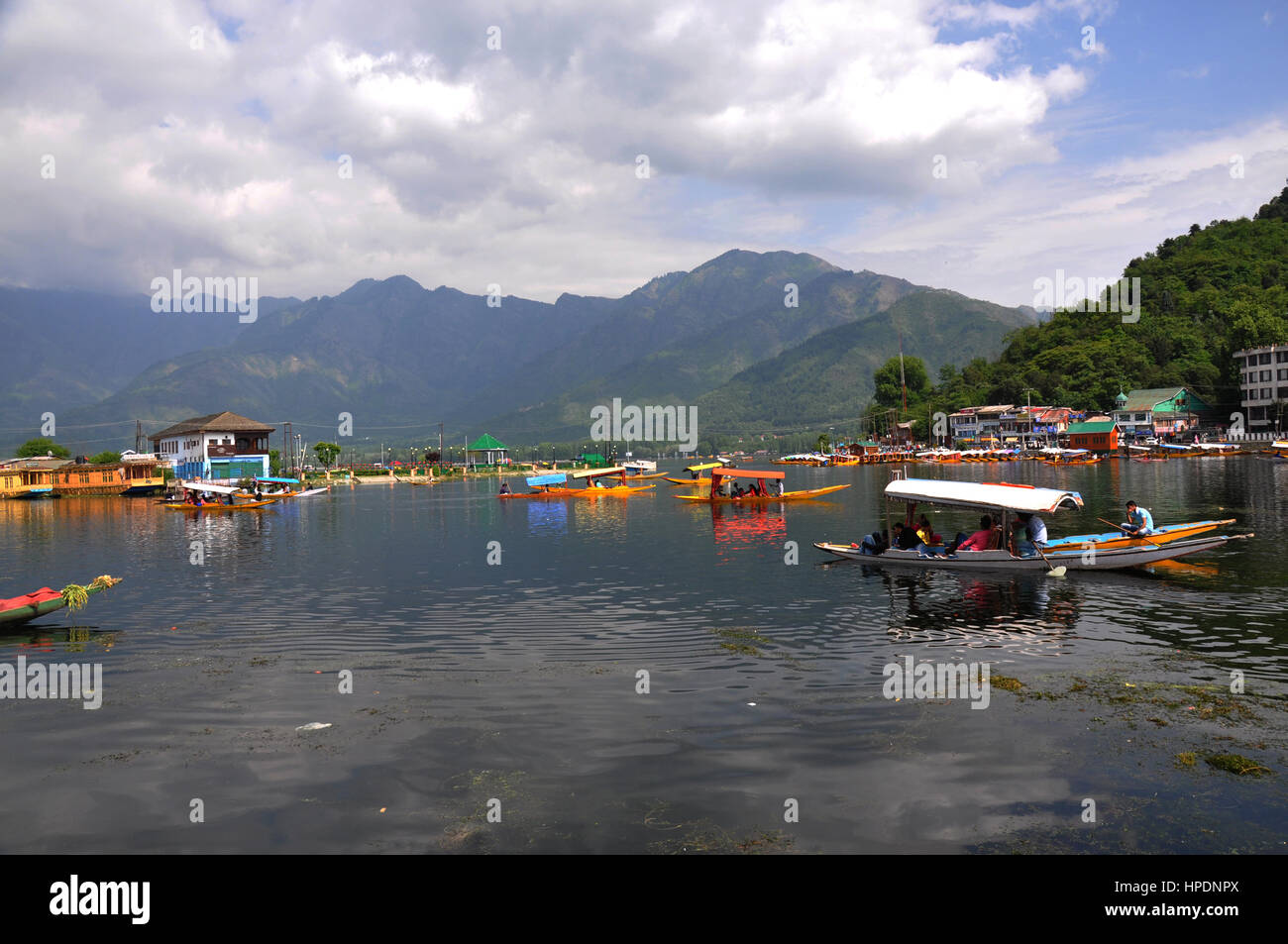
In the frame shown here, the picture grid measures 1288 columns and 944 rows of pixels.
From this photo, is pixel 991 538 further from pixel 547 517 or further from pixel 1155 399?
pixel 1155 399

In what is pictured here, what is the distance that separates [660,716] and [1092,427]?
169965 millimetres

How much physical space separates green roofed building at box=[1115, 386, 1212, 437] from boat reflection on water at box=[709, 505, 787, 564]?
126447mm

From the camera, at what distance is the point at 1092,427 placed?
521 ft

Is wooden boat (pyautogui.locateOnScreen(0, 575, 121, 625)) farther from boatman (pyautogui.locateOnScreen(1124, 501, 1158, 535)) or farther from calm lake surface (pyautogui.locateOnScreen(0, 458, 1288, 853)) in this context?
boatman (pyautogui.locateOnScreen(1124, 501, 1158, 535))

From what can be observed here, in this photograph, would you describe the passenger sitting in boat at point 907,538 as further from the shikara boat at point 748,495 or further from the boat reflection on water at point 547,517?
the shikara boat at point 748,495

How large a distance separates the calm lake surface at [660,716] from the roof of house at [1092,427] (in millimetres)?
138176

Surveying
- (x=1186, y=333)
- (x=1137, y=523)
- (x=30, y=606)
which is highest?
(x=1186, y=333)

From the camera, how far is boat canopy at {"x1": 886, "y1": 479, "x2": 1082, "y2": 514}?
97.1ft

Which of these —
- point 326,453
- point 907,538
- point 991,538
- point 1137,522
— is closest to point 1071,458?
point 1137,522

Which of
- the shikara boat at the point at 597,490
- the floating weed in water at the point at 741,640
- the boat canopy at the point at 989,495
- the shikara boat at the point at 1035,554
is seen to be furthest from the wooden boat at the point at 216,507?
the floating weed in water at the point at 741,640

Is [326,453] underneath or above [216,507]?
above

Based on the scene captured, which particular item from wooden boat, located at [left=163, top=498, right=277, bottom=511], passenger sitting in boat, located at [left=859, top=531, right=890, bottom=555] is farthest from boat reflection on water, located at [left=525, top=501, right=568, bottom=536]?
wooden boat, located at [left=163, top=498, right=277, bottom=511]
